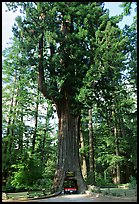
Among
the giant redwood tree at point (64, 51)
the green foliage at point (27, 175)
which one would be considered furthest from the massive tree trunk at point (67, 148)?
the green foliage at point (27, 175)

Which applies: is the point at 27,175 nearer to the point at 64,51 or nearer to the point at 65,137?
the point at 65,137

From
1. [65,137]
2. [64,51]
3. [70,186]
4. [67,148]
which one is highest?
[64,51]

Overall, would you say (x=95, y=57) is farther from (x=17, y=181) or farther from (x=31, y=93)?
(x=31, y=93)

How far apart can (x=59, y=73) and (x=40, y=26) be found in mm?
2806

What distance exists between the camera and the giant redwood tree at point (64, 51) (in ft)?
46.4

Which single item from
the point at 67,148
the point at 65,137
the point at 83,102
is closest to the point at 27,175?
the point at 67,148

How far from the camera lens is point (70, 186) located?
13234 millimetres

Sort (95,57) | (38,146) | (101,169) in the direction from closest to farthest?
(95,57) < (38,146) < (101,169)

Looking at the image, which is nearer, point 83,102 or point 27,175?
point 83,102

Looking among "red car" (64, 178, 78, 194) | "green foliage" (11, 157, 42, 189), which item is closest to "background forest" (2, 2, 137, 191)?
"green foliage" (11, 157, 42, 189)

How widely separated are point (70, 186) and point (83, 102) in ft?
14.2

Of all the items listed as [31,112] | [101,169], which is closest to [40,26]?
[31,112]

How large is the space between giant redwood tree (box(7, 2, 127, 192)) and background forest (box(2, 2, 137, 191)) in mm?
77

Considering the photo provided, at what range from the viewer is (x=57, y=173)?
1384 cm
